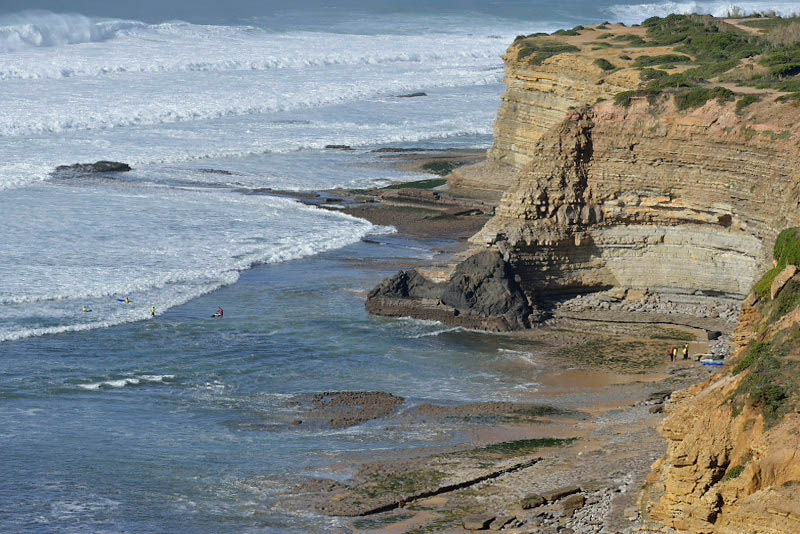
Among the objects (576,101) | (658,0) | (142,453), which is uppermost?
(658,0)

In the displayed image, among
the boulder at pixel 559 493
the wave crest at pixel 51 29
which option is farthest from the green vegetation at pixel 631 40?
the wave crest at pixel 51 29

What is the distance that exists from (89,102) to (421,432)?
186 feet

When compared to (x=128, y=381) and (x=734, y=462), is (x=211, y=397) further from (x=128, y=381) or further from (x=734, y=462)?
(x=734, y=462)

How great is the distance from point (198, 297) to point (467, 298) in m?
7.90

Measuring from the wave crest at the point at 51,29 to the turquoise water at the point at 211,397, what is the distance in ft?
242

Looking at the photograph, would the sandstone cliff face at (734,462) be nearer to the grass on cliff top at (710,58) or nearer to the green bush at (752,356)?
the green bush at (752,356)

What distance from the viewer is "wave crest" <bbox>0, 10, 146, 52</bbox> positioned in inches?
4099

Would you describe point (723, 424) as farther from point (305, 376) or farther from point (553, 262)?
point (553, 262)

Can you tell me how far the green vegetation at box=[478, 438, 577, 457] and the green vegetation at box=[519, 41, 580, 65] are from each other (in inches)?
1054

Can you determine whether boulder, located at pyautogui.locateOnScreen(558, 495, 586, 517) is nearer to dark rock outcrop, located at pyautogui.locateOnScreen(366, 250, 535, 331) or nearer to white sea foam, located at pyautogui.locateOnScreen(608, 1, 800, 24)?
dark rock outcrop, located at pyautogui.locateOnScreen(366, 250, 535, 331)

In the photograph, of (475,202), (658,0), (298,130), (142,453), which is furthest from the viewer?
(658,0)

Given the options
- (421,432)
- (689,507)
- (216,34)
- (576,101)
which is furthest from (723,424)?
(216,34)

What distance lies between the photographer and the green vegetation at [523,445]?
78.8 ft

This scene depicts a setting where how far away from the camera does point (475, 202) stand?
5019cm
